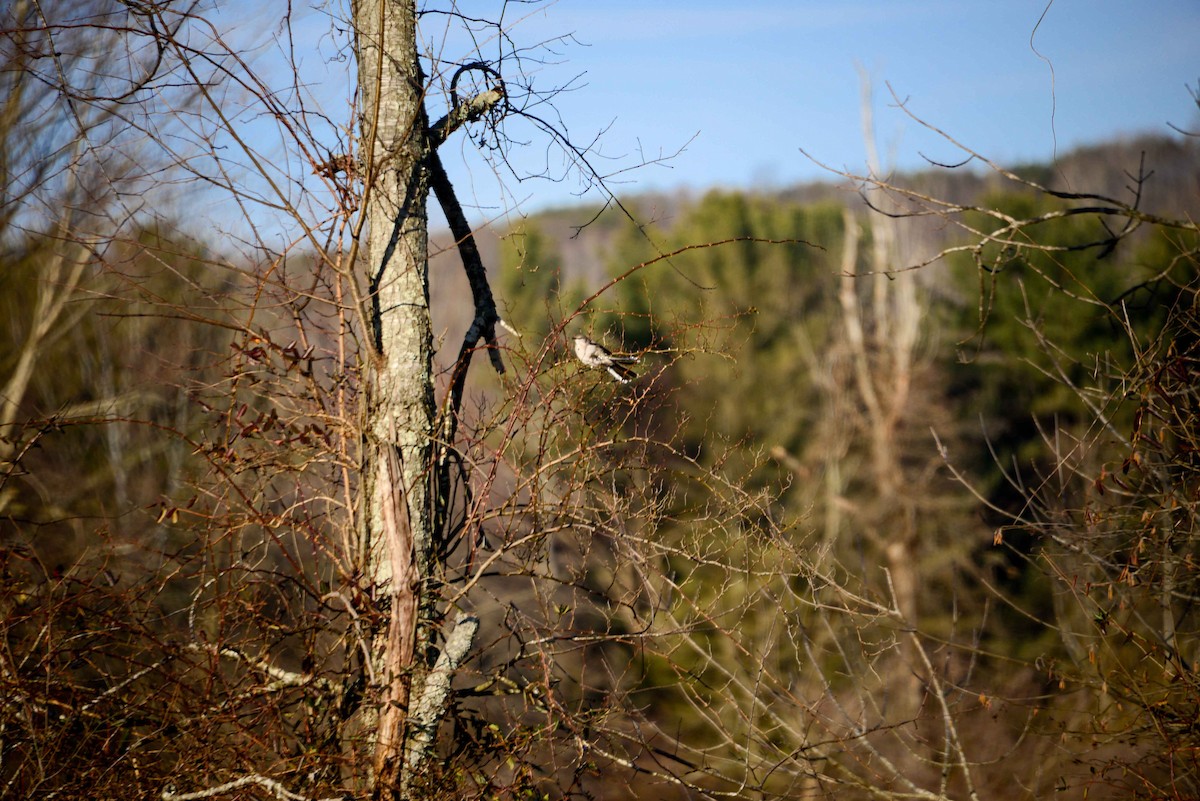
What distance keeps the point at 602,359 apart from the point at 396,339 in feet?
2.96

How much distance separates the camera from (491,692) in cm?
385

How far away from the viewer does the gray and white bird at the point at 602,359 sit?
3.80m

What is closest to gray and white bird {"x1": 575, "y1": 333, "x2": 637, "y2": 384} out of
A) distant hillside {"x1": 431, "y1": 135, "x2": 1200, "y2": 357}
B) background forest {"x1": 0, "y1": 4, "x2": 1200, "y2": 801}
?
background forest {"x1": 0, "y1": 4, "x2": 1200, "y2": 801}

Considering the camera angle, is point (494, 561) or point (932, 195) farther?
point (932, 195)

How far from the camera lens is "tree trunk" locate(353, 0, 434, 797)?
344 cm

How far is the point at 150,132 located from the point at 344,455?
1453 millimetres

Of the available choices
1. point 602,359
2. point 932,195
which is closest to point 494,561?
point 602,359

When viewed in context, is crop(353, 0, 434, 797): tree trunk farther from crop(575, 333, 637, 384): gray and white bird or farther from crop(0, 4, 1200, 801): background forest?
crop(575, 333, 637, 384): gray and white bird

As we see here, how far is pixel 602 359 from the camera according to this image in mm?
3789

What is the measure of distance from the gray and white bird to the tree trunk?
672mm

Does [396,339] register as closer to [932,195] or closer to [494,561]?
[494,561]

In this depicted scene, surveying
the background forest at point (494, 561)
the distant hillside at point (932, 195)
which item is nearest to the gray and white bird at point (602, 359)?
the background forest at point (494, 561)

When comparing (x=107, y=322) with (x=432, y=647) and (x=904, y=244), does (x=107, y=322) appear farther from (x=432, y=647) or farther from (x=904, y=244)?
(x=904, y=244)

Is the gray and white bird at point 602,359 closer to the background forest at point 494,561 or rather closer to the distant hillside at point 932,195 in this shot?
the background forest at point 494,561
